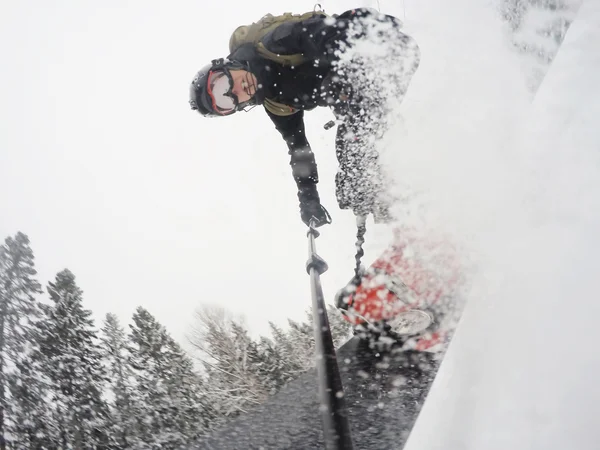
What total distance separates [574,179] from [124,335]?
582 inches

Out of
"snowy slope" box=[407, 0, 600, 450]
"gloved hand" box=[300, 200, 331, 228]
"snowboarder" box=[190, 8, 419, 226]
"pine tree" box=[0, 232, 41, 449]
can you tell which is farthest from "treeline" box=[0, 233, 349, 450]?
"snowy slope" box=[407, 0, 600, 450]

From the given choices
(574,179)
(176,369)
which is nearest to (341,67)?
(574,179)

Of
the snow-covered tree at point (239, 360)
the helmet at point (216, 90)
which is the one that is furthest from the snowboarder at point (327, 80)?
the snow-covered tree at point (239, 360)

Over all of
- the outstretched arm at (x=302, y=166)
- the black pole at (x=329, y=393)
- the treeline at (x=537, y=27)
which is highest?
the treeline at (x=537, y=27)

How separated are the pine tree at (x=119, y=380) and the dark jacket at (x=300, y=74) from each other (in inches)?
420

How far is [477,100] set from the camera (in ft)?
10.5

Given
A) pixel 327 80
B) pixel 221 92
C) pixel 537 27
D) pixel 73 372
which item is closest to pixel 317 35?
pixel 327 80

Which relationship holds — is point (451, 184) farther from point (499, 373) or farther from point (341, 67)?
point (499, 373)

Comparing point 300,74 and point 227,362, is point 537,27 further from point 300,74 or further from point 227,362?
point 227,362

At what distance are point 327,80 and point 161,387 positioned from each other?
11.8 m

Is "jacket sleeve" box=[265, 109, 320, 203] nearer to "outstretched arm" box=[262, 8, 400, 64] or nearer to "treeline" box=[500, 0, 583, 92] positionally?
"outstretched arm" box=[262, 8, 400, 64]

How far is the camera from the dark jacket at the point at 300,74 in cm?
249

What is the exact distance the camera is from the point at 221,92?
9.39 feet

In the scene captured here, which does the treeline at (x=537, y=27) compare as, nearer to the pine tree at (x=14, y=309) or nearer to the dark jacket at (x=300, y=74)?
the dark jacket at (x=300, y=74)
